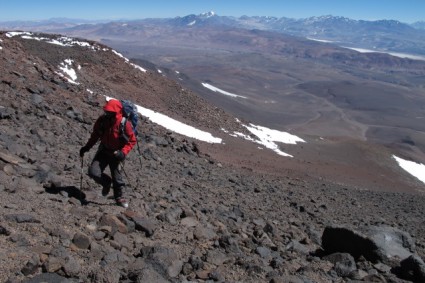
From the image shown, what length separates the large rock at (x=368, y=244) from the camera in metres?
7.91

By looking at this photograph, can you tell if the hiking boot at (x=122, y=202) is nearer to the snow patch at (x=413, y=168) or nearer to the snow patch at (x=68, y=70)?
the snow patch at (x=68, y=70)

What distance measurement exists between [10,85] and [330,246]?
434 inches

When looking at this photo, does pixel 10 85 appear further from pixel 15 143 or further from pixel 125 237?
pixel 125 237

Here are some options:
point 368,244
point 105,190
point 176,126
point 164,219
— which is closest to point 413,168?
point 176,126

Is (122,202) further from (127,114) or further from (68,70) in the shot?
(68,70)

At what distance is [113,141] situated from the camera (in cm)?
755

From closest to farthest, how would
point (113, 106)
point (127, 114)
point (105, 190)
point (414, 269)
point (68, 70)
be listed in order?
point (414, 269) → point (113, 106) → point (127, 114) → point (105, 190) → point (68, 70)

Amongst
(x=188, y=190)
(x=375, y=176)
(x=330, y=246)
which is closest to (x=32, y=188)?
(x=188, y=190)

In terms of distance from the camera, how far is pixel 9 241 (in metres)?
5.48

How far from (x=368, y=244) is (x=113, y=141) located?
15.2ft

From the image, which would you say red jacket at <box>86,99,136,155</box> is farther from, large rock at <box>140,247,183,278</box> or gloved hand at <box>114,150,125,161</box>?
large rock at <box>140,247,183,278</box>

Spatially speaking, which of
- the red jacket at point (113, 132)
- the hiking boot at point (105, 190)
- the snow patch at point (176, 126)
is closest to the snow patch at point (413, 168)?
the snow patch at point (176, 126)

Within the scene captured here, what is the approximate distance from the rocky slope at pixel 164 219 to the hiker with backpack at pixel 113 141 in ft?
1.20

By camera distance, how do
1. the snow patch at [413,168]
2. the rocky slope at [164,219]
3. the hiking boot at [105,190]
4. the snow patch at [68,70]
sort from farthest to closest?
the snow patch at [413,168] → the snow patch at [68,70] → the hiking boot at [105,190] → the rocky slope at [164,219]
